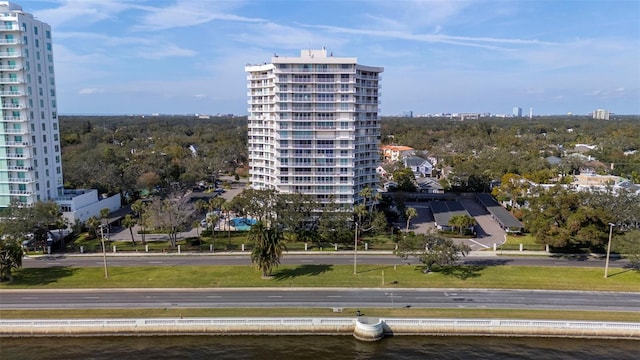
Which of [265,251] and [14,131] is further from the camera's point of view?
[14,131]

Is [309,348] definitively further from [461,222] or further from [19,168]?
[19,168]

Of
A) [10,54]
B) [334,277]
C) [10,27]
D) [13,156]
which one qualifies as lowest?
[334,277]

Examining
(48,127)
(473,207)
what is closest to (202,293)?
(48,127)

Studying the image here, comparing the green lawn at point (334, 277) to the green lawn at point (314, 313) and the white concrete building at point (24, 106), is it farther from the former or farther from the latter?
the white concrete building at point (24, 106)

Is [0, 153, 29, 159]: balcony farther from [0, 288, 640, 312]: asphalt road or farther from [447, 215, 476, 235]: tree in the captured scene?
[447, 215, 476, 235]: tree

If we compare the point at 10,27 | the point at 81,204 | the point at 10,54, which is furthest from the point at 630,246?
the point at 10,27

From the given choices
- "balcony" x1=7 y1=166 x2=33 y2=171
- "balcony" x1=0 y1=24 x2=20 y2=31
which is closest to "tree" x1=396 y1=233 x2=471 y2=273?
"balcony" x1=7 y1=166 x2=33 y2=171
